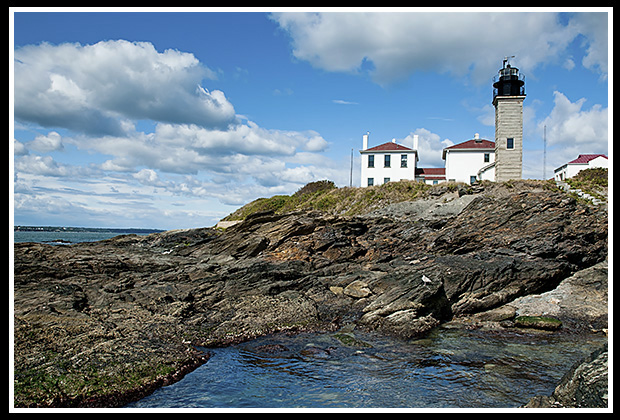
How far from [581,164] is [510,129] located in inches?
671

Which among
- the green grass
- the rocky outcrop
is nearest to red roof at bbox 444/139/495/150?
the green grass

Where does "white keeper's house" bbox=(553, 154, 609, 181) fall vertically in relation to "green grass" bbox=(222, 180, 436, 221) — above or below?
above

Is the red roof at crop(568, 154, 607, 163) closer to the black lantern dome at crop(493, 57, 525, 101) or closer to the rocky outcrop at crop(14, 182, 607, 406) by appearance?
the black lantern dome at crop(493, 57, 525, 101)

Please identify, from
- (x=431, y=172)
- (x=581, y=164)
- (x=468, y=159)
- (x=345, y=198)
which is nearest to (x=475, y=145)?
(x=468, y=159)

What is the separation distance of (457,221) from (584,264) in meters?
6.92

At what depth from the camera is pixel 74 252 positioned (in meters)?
21.3

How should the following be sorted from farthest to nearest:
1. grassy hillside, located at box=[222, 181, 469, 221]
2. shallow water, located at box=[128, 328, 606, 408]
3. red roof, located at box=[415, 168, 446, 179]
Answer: red roof, located at box=[415, 168, 446, 179] → grassy hillside, located at box=[222, 181, 469, 221] → shallow water, located at box=[128, 328, 606, 408]

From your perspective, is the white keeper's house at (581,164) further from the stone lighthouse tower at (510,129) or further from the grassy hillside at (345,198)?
the grassy hillside at (345,198)

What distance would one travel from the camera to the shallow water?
866cm

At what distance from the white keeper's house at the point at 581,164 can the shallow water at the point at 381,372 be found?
4583 centimetres

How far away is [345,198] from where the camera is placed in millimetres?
43781

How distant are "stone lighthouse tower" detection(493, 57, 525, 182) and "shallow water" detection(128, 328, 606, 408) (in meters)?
33.4

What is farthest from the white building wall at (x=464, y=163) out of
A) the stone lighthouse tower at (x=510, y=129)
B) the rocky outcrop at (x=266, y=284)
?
the rocky outcrop at (x=266, y=284)
